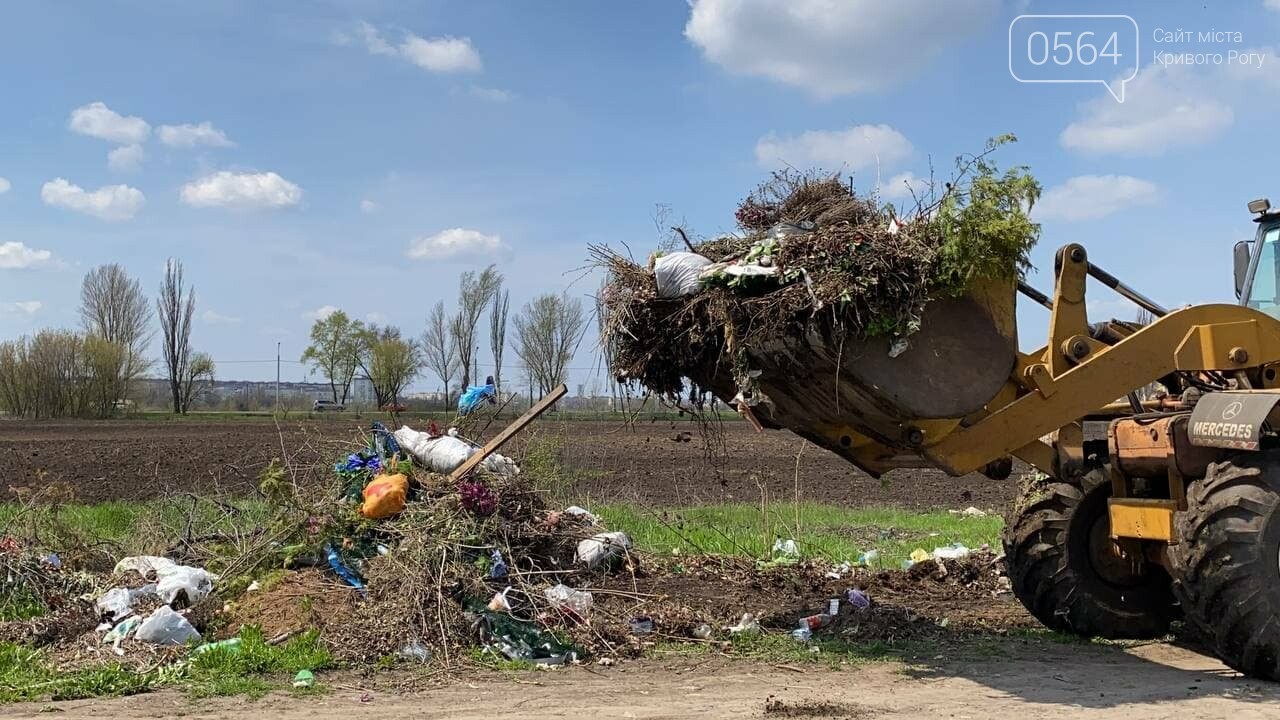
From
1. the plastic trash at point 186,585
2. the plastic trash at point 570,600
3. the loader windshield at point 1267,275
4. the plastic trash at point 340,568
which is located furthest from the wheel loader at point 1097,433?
the plastic trash at point 186,585

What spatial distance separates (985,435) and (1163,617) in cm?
238

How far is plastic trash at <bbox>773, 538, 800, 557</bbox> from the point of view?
10.6 meters

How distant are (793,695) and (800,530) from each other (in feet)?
20.6

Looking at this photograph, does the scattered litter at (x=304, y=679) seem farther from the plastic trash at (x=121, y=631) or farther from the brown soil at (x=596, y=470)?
the brown soil at (x=596, y=470)

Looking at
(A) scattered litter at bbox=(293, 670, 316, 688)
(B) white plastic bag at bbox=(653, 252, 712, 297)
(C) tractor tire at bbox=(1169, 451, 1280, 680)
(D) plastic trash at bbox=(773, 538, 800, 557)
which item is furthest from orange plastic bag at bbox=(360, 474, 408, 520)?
(C) tractor tire at bbox=(1169, 451, 1280, 680)

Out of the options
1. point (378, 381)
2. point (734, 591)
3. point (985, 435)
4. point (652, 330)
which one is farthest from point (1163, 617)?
point (378, 381)

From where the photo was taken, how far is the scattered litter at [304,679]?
596 cm

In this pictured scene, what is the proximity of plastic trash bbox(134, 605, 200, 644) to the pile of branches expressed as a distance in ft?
11.6

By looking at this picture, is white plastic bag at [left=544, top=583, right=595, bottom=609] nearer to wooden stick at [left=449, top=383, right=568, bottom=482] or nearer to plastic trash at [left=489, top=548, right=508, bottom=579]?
plastic trash at [left=489, top=548, right=508, bottom=579]

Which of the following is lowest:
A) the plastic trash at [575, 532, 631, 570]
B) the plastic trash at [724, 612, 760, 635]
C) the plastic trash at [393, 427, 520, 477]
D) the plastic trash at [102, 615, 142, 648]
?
the plastic trash at [724, 612, 760, 635]

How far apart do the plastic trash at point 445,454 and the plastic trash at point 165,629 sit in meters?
2.30

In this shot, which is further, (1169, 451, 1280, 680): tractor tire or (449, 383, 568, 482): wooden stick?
(449, 383, 568, 482): wooden stick

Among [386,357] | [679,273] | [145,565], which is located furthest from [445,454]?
[386,357]

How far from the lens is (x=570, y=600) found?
7.32 meters
